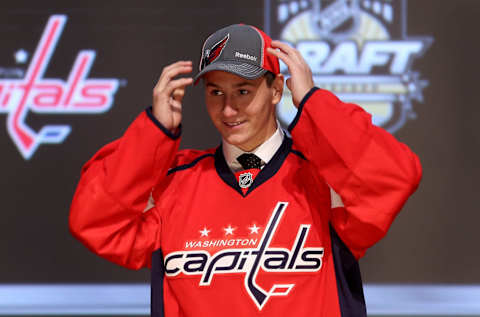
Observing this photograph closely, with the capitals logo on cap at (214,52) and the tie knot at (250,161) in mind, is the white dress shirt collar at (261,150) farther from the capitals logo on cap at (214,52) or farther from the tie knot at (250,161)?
the capitals logo on cap at (214,52)

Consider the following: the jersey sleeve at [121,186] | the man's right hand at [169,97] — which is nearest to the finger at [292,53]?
the man's right hand at [169,97]

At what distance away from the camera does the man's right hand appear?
1.32 m

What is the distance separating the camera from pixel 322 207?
1.37 m

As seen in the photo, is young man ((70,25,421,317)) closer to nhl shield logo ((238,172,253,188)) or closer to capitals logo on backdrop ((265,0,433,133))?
nhl shield logo ((238,172,253,188))

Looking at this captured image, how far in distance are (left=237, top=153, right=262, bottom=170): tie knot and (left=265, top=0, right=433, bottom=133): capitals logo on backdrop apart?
147cm

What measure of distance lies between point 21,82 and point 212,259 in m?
2.10

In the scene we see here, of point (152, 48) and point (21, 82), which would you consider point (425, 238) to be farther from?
point (21, 82)

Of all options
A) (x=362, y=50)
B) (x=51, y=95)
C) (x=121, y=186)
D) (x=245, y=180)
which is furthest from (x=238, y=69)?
(x=51, y=95)

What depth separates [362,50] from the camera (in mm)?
2930

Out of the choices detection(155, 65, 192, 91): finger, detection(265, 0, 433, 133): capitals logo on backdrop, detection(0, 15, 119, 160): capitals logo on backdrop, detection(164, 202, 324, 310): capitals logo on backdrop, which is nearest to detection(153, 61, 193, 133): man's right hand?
detection(155, 65, 192, 91): finger

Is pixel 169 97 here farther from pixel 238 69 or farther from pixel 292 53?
pixel 292 53

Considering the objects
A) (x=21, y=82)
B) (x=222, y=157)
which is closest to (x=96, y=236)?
(x=222, y=157)

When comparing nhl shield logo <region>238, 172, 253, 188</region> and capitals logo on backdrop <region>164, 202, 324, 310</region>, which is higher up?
nhl shield logo <region>238, 172, 253, 188</region>

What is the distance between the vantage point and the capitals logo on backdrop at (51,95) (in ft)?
9.83
